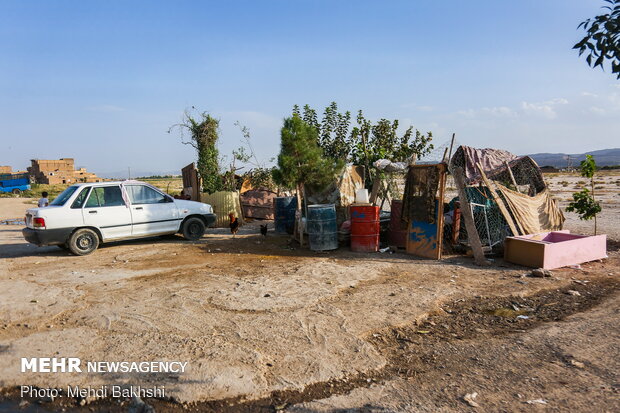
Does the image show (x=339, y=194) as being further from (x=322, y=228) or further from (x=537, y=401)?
(x=537, y=401)

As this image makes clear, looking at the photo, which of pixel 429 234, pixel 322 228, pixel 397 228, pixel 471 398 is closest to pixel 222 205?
pixel 322 228

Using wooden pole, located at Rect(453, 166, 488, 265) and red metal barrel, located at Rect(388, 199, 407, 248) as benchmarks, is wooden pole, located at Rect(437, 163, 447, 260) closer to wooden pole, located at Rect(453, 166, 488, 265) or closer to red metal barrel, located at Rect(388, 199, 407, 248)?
wooden pole, located at Rect(453, 166, 488, 265)

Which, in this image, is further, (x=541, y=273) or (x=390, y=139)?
(x=390, y=139)

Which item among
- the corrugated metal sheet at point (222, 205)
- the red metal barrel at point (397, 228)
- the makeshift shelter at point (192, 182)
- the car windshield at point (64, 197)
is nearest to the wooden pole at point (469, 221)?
the red metal barrel at point (397, 228)

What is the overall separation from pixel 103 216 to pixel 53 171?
49.9 m

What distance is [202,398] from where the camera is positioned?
377 centimetres

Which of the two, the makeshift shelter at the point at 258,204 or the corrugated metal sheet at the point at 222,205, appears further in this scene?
the makeshift shelter at the point at 258,204

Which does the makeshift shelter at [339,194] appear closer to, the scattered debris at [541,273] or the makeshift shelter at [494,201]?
the makeshift shelter at [494,201]

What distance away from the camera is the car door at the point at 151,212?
437 inches

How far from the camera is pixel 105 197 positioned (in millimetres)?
10695

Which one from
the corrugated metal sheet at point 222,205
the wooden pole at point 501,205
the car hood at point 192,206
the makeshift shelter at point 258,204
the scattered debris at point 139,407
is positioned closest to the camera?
the scattered debris at point 139,407

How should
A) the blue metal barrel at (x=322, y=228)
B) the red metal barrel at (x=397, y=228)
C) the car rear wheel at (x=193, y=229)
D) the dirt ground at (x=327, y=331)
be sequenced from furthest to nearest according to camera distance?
the car rear wheel at (x=193, y=229) < the red metal barrel at (x=397, y=228) < the blue metal barrel at (x=322, y=228) < the dirt ground at (x=327, y=331)

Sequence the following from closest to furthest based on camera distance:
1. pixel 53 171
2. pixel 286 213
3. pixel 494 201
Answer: pixel 494 201 < pixel 286 213 < pixel 53 171

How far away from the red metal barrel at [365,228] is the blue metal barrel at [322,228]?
1.67 feet
